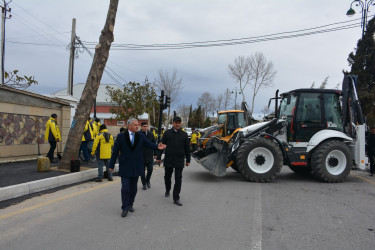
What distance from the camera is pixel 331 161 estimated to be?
8.33 m

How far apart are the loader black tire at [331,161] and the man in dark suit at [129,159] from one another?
5348 millimetres

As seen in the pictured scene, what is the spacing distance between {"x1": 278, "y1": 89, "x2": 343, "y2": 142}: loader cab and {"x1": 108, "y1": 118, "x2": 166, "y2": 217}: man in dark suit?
5.20 metres

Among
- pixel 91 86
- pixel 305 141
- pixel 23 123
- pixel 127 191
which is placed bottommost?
pixel 127 191

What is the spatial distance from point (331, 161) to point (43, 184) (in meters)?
7.72

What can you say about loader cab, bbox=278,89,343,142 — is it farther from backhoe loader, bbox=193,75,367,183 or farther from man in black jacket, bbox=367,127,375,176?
man in black jacket, bbox=367,127,375,176

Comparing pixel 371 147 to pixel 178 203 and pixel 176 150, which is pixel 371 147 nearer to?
pixel 176 150

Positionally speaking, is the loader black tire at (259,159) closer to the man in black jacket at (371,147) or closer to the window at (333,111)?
the window at (333,111)

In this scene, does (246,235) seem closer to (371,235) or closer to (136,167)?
(371,235)

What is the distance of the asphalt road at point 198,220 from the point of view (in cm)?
380

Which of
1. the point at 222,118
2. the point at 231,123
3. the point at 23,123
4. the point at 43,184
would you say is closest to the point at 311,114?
the point at 43,184

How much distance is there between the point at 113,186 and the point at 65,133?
666 cm

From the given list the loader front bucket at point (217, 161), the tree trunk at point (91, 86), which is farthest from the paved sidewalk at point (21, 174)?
the loader front bucket at point (217, 161)

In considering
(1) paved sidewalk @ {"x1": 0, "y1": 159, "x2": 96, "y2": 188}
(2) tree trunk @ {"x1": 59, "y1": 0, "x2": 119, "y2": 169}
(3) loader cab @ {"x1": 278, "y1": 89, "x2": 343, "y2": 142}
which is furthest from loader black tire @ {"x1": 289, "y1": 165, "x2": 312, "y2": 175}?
(1) paved sidewalk @ {"x1": 0, "y1": 159, "x2": 96, "y2": 188}

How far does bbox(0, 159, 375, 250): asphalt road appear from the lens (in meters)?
3.80
